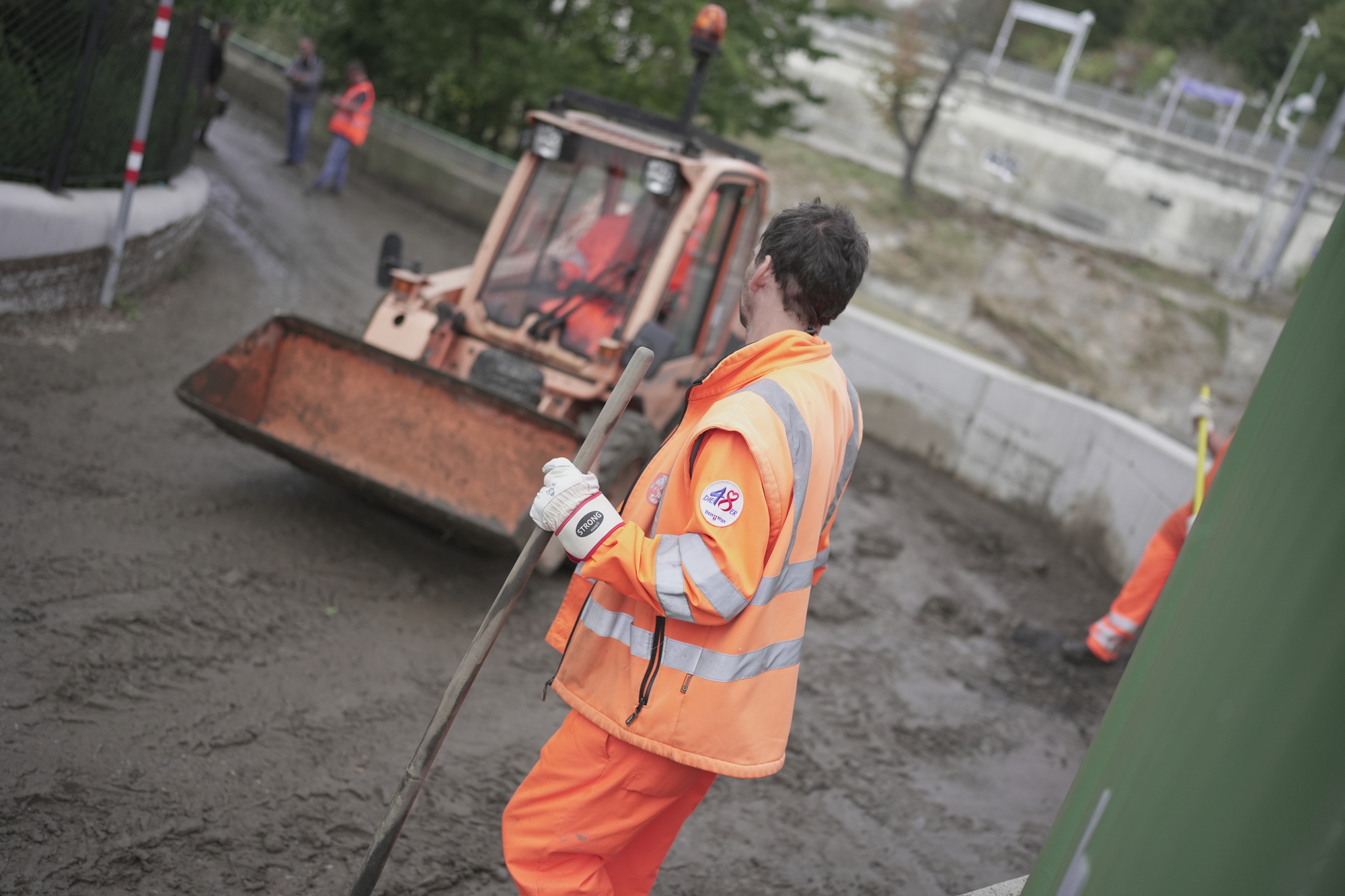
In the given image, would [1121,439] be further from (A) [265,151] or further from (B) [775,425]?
(A) [265,151]

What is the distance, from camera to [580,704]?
2266mm

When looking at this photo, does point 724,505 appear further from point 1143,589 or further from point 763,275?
point 1143,589

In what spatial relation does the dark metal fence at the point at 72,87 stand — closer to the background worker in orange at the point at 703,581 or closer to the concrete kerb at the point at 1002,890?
the background worker in orange at the point at 703,581

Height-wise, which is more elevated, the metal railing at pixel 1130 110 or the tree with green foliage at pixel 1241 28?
the tree with green foliage at pixel 1241 28

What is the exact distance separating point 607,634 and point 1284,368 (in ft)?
4.56

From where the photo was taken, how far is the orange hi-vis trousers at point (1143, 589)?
5707mm

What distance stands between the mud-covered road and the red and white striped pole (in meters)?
0.27

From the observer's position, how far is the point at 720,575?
2.04m

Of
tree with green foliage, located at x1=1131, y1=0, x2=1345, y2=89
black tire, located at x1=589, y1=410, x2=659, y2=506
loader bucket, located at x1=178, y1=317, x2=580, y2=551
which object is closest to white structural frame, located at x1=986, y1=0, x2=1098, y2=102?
tree with green foliage, located at x1=1131, y1=0, x2=1345, y2=89

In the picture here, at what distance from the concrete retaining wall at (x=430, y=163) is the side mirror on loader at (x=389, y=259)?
26.6ft

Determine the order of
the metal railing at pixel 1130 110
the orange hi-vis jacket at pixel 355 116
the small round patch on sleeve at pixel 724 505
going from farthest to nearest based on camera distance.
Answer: the metal railing at pixel 1130 110 < the orange hi-vis jacket at pixel 355 116 < the small round patch on sleeve at pixel 724 505

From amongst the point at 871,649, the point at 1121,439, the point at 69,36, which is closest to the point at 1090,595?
the point at 1121,439

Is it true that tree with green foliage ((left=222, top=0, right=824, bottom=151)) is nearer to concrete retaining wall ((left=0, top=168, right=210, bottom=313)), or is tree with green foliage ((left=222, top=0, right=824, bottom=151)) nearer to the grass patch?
concrete retaining wall ((left=0, top=168, right=210, bottom=313))

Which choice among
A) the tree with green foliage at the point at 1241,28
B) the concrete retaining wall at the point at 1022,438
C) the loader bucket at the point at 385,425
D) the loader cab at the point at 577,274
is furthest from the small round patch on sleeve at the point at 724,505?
the tree with green foliage at the point at 1241,28
